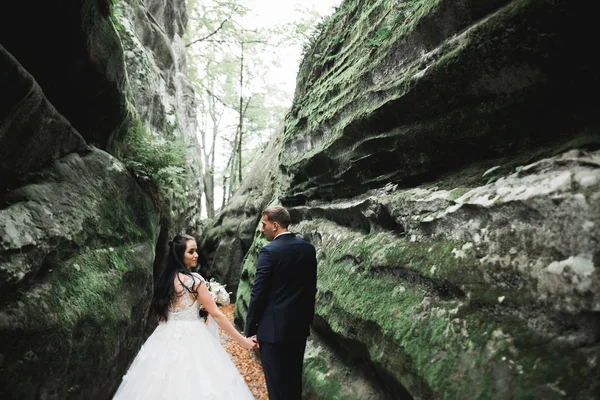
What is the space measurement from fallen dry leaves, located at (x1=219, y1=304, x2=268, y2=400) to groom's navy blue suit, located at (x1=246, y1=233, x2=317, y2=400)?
7.23 ft

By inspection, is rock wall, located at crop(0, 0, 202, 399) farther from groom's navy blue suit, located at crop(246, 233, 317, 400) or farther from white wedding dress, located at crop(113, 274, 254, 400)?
groom's navy blue suit, located at crop(246, 233, 317, 400)

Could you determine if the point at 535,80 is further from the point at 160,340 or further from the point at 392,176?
the point at 160,340

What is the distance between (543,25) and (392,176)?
2414mm

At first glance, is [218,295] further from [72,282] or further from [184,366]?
[72,282]

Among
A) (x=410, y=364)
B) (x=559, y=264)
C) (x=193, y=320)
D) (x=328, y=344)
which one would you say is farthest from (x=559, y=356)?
(x=193, y=320)

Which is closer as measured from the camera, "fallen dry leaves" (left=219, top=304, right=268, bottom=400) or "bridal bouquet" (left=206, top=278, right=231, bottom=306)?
"bridal bouquet" (left=206, top=278, right=231, bottom=306)

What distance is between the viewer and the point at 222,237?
50.7ft

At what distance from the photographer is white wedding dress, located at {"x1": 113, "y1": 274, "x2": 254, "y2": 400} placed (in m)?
3.36

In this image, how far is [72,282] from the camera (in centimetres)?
428

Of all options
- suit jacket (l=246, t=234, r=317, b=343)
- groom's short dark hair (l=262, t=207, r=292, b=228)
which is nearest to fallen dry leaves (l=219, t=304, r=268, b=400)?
suit jacket (l=246, t=234, r=317, b=343)

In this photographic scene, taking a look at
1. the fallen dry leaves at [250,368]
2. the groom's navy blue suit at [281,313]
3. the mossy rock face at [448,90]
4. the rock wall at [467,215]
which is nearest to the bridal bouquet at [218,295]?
the groom's navy blue suit at [281,313]

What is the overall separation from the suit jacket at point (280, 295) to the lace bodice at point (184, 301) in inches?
30.6

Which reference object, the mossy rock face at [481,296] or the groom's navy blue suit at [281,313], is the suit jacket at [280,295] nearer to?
the groom's navy blue suit at [281,313]

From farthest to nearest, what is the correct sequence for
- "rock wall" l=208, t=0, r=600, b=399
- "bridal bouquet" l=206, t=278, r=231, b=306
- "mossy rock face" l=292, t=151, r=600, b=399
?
"bridal bouquet" l=206, t=278, r=231, b=306 → "rock wall" l=208, t=0, r=600, b=399 → "mossy rock face" l=292, t=151, r=600, b=399
